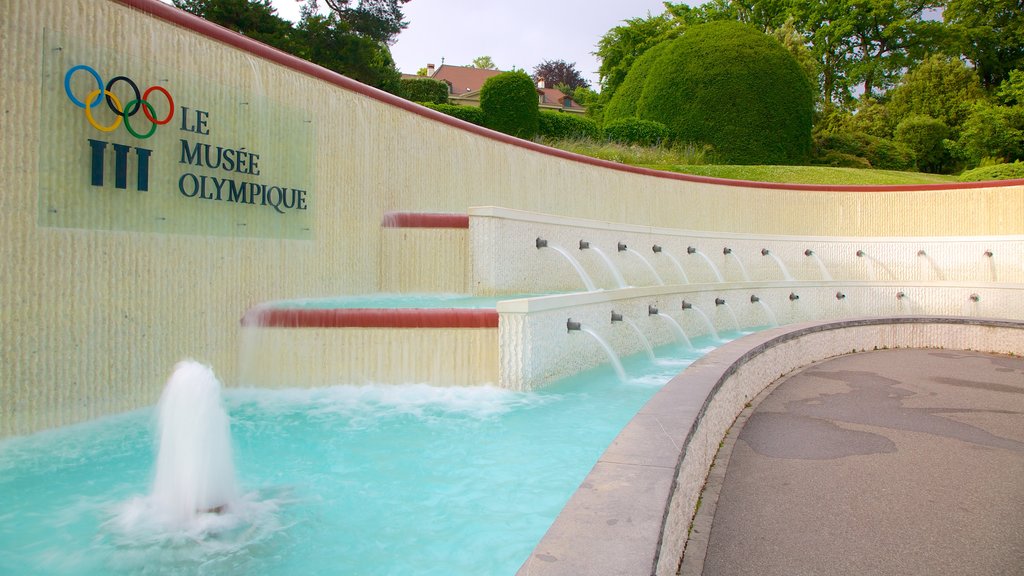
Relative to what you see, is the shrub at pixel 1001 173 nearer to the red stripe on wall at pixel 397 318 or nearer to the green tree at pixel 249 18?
the red stripe on wall at pixel 397 318

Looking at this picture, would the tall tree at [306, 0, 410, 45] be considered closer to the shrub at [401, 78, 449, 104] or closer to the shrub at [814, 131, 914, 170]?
the shrub at [401, 78, 449, 104]

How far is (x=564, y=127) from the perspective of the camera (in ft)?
64.2

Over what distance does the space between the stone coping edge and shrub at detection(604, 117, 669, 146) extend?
1348 centimetres

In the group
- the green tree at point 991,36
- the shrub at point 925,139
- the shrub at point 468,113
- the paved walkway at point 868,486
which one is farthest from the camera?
the green tree at point 991,36

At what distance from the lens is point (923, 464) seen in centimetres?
437

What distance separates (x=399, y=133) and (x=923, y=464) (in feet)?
19.7

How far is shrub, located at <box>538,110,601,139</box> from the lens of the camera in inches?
759

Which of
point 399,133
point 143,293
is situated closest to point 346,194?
point 399,133

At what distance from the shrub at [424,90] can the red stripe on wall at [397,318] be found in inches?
788

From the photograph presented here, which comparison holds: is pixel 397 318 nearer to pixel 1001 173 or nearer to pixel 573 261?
pixel 573 261

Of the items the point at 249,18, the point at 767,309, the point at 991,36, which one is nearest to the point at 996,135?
the point at 991,36

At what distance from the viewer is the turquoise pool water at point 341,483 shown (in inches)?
95.7

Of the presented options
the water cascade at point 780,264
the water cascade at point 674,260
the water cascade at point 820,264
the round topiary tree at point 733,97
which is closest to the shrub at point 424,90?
the round topiary tree at point 733,97

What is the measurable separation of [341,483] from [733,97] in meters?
20.3
